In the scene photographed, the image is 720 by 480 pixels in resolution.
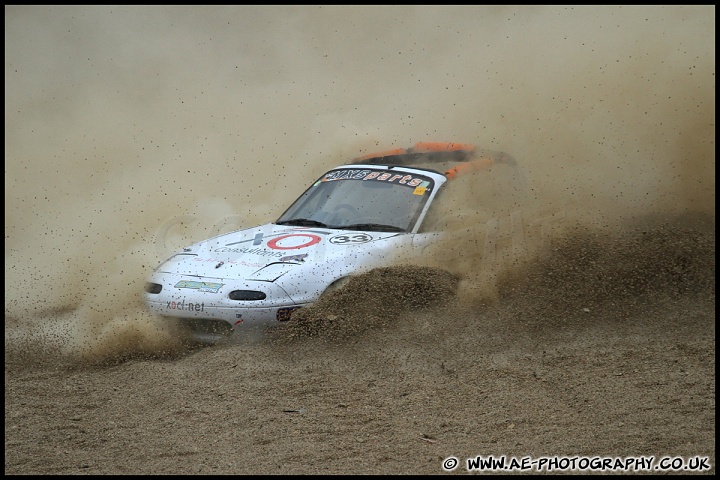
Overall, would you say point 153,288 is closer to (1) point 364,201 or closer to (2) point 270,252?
(2) point 270,252

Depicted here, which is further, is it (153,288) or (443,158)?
(443,158)

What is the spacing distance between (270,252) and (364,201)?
1.13 meters

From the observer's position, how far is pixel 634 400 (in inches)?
187

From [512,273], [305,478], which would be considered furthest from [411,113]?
[305,478]

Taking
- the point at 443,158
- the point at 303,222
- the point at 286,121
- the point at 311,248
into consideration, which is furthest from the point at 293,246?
the point at 286,121

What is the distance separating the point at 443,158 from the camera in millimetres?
8086

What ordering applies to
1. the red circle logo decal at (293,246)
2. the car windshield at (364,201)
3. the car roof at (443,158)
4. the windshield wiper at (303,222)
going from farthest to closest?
the car roof at (443,158), the windshield wiper at (303,222), the car windshield at (364,201), the red circle logo decal at (293,246)

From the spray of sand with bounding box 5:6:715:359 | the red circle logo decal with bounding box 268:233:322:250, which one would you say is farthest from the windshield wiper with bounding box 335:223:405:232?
the spray of sand with bounding box 5:6:715:359

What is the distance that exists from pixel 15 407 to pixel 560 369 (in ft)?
11.5

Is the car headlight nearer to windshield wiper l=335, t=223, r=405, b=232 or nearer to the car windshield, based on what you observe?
the car windshield

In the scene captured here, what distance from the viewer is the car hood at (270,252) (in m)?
6.36

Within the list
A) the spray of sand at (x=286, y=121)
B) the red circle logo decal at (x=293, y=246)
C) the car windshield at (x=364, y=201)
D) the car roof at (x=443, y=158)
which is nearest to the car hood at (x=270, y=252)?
the red circle logo decal at (x=293, y=246)

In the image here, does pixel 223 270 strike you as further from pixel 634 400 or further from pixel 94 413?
pixel 634 400

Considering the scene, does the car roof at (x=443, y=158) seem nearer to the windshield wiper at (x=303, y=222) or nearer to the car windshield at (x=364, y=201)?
the car windshield at (x=364, y=201)
